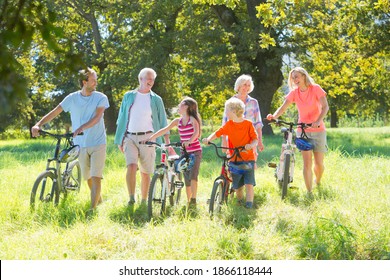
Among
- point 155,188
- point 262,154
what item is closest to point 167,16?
point 262,154

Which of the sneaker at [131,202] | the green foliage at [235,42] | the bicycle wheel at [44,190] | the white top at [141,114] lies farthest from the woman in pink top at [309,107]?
the green foliage at [235,42]

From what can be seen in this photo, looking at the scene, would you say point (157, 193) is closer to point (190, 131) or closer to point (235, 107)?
point (190, 131)

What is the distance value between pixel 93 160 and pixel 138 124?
0.79 m

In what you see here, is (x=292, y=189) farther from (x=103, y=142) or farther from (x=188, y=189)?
(x=103, y=142)

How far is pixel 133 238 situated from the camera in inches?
253

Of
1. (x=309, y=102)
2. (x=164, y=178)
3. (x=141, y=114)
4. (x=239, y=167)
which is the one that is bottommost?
(x=164, y=178)

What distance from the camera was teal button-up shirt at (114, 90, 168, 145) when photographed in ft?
27.3

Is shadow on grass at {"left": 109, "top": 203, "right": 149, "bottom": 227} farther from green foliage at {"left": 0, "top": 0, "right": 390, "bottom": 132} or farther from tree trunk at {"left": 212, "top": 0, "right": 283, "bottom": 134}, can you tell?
tree trunk at {"left": 212, "top": 0, "right": 283, "bottom": 134}

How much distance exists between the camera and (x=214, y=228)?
21.7ft

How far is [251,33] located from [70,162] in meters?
14.3

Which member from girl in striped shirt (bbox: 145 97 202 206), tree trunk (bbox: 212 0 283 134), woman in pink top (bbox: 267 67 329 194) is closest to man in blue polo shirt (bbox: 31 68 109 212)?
girl in striped shirt (bbox: 145 97 202 206)

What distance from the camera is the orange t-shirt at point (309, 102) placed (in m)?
8.82

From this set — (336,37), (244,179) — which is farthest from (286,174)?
(336,37)

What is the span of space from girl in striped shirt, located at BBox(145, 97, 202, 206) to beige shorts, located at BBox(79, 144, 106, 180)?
0.73 meters
